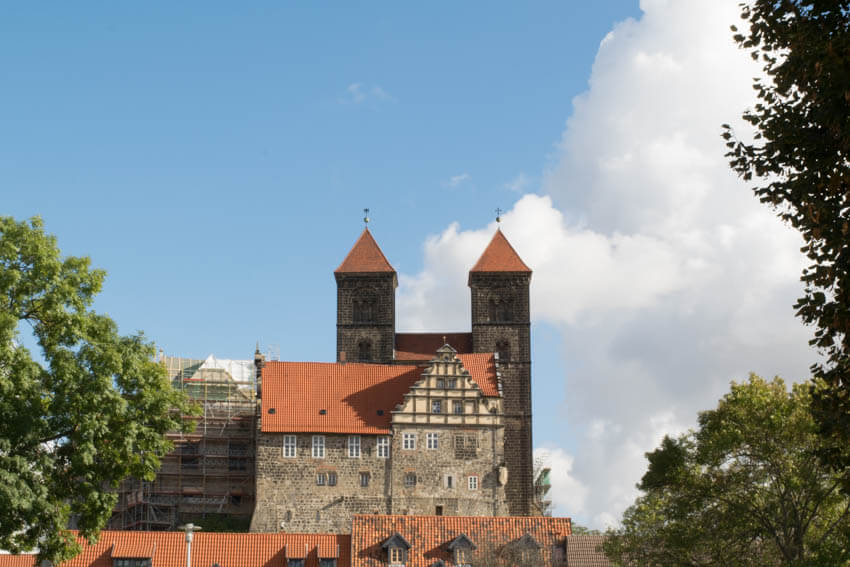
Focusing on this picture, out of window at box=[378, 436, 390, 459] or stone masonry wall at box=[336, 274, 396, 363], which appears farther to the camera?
stone masonry wall at box=[336, 274, 396, 363]

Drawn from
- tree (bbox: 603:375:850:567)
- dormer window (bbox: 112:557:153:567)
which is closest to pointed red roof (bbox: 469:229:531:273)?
dormer window (bbox: 112:557:153:567)

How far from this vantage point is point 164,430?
95.6 ft

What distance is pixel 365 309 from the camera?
74.6 m

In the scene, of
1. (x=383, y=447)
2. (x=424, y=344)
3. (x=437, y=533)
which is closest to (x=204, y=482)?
(x=383, y=447)

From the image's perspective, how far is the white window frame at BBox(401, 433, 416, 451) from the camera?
6291 centimetres

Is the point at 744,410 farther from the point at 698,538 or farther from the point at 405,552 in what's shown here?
the point at 405,552

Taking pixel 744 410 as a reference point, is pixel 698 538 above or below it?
below

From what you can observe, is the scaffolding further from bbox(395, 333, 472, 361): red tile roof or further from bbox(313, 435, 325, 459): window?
bbox(395, 333, 472, 361): red tile roof

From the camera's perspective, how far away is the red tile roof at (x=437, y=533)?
52.6 metres

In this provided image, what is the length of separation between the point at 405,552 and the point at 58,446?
26.9m

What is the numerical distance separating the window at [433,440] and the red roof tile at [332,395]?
7.97 feet

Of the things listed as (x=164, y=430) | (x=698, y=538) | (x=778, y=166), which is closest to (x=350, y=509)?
(x=698, y=538)

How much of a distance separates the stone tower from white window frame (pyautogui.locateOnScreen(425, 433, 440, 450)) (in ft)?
21.3

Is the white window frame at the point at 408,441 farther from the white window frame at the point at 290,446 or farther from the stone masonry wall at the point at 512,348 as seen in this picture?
the stone masonry wall at the point at 512,348
